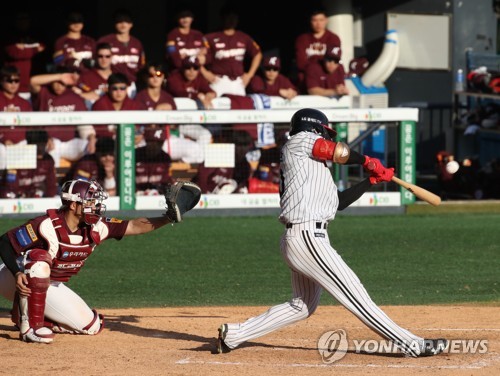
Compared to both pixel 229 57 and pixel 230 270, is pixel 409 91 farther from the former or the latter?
pixel 230 270

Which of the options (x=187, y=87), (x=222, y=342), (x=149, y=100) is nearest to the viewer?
(x=222, y=342)

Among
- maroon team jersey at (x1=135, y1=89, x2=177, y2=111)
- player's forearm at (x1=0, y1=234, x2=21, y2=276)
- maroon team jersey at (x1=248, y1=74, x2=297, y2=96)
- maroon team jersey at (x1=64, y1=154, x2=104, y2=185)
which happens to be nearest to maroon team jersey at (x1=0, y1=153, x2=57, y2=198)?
maroon team jersey at (x1=64, y1=154, x2=104, y2=185)

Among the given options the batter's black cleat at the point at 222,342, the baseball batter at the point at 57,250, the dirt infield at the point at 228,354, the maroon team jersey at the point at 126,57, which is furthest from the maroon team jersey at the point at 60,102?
the batter's black cleat at the point at 222,342

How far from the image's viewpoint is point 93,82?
46.9 ft

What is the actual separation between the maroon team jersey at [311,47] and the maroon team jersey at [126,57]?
7.58 ft

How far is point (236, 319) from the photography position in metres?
8.52

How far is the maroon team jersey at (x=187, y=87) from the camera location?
47.6 ft

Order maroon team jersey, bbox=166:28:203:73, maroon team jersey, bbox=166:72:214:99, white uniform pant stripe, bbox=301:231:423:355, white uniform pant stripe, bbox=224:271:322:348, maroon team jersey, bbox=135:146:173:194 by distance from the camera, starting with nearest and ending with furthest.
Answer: white uniform pant stripe, bbox=301:231:423:355, white uniform pant stripe, bbox=224:271:322:348, maroon team jersey, bbox=135:146:173:194, maroon team jersey, bbox=166:72:214:99, maroon team jersey, bbox=166:28:203:73

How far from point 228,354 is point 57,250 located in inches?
52.7

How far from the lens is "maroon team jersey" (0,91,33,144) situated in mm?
12703

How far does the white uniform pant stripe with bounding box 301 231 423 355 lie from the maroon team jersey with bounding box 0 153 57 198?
6.47 m

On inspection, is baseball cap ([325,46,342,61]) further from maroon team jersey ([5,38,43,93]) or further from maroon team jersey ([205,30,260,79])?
maroon team jersey ([5,38,43,93])

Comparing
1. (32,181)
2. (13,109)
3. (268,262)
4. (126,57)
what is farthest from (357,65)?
(268,262)

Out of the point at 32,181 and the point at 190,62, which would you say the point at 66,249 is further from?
the point at 190,62
